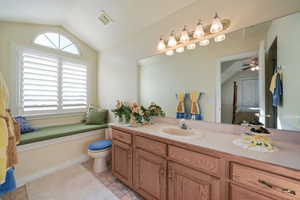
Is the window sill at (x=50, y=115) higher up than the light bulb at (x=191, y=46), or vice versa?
the light bulb at (x=191, y=46)

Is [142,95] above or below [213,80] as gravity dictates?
below

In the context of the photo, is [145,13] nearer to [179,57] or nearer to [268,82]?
[179,57]

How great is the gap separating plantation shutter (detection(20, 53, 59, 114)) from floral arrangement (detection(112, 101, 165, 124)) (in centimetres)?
157

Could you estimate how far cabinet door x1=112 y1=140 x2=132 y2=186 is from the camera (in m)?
1.64

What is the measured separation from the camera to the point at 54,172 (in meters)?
2.12

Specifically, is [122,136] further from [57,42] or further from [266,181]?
[57,42]

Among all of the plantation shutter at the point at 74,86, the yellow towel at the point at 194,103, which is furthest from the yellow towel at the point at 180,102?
the plantation shutter at the point at 74,86

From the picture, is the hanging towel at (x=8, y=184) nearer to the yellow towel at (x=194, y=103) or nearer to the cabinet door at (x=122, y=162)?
the cabinet door at (x=122, y=162)

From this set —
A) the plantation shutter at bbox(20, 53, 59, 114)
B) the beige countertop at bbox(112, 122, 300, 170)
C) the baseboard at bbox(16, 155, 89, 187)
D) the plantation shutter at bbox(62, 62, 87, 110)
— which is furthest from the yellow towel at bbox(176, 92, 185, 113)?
the plantation shutter at bbox(20, 53, 59, 114)

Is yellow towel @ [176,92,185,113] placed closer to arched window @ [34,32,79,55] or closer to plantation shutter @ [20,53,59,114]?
plantation shutter @ [20,53,59,114]

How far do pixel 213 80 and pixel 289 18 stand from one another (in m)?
0.78

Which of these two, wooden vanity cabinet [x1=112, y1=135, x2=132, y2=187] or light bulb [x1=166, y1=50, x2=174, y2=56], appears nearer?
wooden vanity cabinet [x1=112, y1=135, x2=132, y2=187]

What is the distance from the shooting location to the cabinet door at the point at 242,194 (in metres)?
0.80

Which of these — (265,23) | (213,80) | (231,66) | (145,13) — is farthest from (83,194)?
(265,23)
